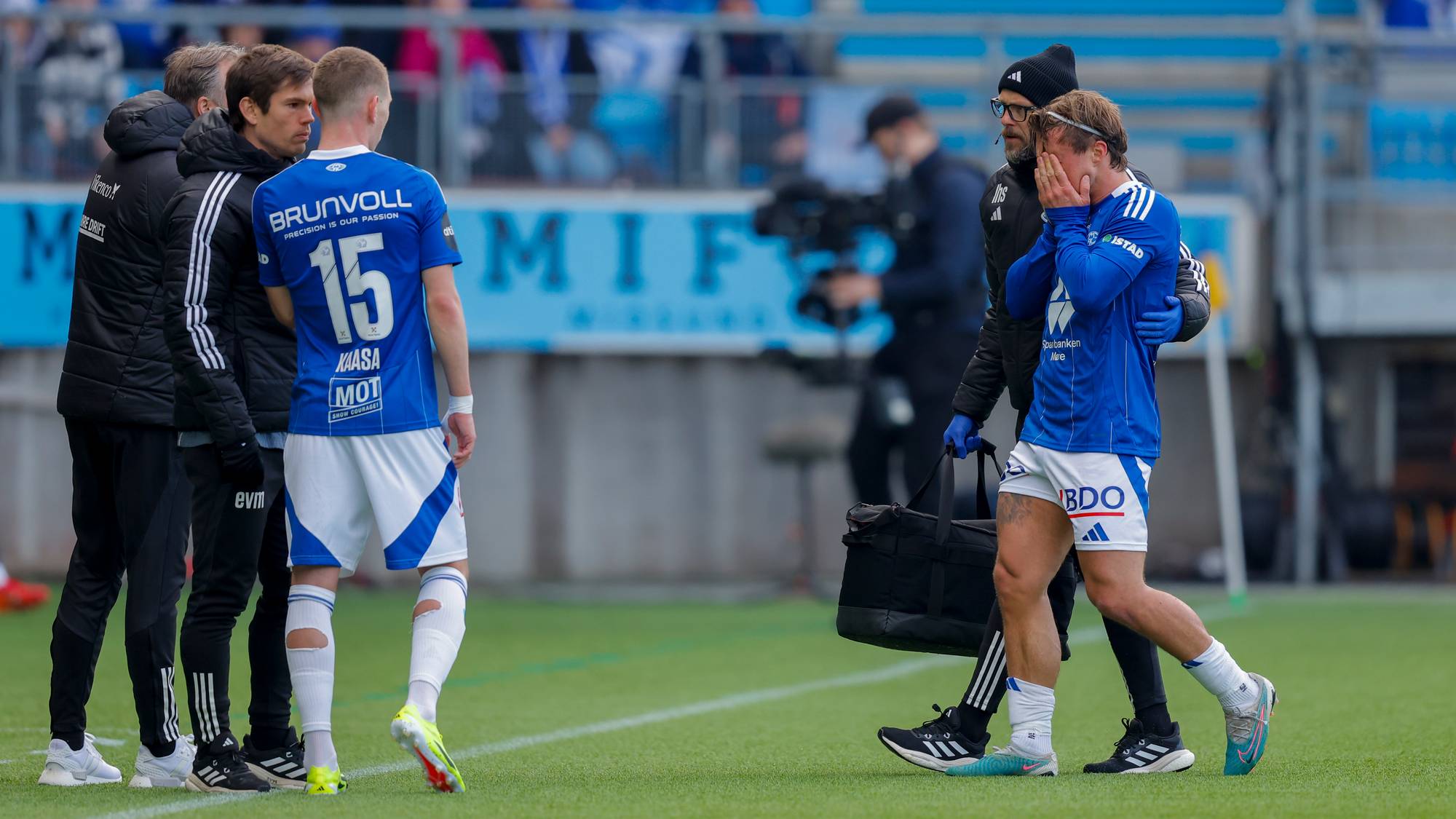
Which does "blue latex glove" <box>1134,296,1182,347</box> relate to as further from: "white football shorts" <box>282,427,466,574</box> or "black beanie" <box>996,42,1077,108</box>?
"white football shorts" <box>282,427,466,574</box>

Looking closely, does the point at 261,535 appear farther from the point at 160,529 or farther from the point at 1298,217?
the point at 1298,217

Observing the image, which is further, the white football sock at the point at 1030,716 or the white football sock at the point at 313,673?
the white football sock at the point at 1030,716

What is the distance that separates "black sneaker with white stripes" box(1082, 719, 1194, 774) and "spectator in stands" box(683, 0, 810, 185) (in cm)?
873

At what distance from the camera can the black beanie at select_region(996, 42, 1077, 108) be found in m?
5.16

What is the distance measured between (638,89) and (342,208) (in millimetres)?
9123

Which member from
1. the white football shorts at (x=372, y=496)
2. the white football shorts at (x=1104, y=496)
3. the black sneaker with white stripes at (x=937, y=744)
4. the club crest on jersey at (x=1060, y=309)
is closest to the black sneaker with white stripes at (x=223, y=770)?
the white football shorts at (x=372, y=496)

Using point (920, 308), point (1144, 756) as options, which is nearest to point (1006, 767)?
point (1144, 756)

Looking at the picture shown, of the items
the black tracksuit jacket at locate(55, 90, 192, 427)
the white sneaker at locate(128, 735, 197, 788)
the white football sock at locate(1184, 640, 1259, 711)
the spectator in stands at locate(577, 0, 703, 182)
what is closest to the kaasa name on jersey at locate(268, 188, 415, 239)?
the black tracksuit jacket at locate(55, 90, 192, 427)

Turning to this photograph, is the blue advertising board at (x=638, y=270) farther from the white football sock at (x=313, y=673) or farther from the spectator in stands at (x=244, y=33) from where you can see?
the white football sock at (x=313, y=673)

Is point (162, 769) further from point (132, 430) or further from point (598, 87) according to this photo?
point (598, 87)

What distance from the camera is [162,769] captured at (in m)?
5.29

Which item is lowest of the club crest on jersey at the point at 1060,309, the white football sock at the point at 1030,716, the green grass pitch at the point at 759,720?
the green grass pitch at the point at 759,720

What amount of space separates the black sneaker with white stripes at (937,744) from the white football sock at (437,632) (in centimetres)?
116

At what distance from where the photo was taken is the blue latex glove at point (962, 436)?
539 centimetres
